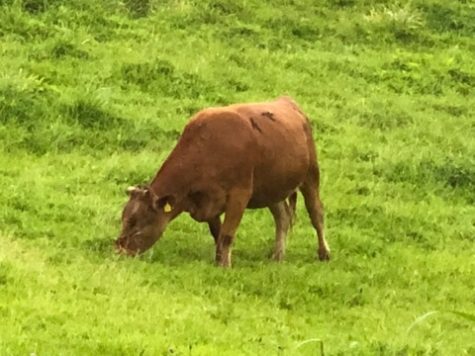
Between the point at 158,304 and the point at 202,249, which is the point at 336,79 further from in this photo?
the point at 158,304

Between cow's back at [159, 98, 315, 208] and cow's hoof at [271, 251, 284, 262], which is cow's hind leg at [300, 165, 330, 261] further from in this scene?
cow's hoof at [271, 251, 284, 262]

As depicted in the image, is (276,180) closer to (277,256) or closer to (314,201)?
(277,256)

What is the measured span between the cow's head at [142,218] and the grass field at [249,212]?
17 centimetres

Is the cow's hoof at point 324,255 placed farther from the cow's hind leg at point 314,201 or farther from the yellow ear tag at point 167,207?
the yellow ear tag at point 167,207

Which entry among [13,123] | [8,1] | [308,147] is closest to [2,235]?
[308,147]

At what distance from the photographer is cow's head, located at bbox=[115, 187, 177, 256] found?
1055 cm

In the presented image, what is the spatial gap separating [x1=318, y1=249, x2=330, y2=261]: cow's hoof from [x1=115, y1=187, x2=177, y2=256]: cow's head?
170cm

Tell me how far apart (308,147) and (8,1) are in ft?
29.3

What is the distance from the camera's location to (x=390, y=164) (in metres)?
14.7

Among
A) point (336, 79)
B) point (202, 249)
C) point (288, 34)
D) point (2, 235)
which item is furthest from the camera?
point (288, 34)

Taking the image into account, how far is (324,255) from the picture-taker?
1142 centimetres

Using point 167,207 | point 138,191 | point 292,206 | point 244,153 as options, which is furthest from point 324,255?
point 138,191

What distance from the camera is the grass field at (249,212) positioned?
822 centimetres

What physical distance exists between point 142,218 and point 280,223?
1.65 m
